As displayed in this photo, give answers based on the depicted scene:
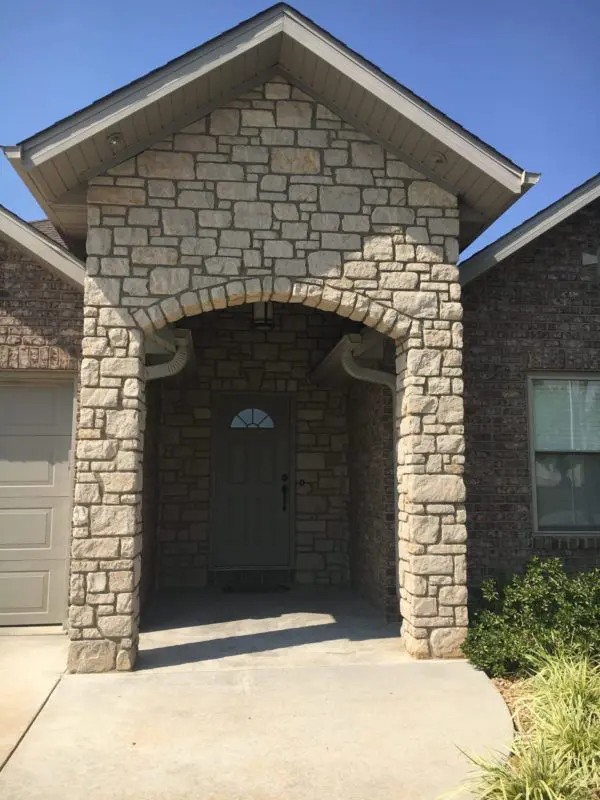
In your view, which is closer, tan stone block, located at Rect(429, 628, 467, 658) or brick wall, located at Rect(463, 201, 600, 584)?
tan stone block, located at Rect(429, 628, 467, 658)

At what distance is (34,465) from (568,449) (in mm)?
5633

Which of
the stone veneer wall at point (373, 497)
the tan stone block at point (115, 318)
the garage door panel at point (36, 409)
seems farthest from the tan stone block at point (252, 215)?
the garage door panel at point (36, 409)

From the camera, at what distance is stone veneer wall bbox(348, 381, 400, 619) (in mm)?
7121

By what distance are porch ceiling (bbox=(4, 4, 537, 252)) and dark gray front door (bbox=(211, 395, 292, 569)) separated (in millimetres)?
3904

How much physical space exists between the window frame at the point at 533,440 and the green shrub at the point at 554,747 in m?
2.46

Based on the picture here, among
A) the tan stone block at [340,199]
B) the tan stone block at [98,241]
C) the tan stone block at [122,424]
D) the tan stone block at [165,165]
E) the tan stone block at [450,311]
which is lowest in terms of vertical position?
the tan stone block at [122,424]

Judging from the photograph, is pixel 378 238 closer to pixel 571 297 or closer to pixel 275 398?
pixel 571 297

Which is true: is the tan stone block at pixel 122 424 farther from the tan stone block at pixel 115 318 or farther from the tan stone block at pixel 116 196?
the tan stone block at pixel 116 196

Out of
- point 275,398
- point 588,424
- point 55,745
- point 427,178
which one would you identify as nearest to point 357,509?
point 275,398

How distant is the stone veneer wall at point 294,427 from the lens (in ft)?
30.0

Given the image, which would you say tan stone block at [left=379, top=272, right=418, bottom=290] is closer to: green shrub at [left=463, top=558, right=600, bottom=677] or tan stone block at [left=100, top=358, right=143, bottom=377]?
tan stone block at [left=100, top=358, right=143, bottom=377]

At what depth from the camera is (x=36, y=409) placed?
6996mm

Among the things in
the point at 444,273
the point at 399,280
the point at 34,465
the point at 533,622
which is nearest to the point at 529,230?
the point at 444,273

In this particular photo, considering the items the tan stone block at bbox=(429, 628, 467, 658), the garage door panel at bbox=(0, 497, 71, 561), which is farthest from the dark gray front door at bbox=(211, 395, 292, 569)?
the tan stone block at bbox=(429, 628, 467, 658)
